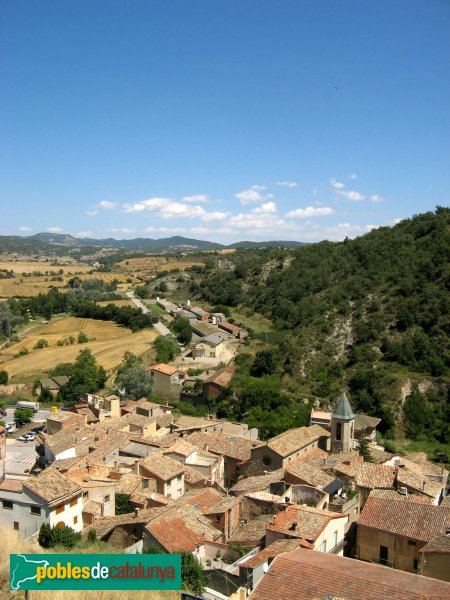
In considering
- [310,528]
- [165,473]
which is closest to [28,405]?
[165,473]

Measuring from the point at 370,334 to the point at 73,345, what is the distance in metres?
31.9

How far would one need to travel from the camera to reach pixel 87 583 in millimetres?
7520

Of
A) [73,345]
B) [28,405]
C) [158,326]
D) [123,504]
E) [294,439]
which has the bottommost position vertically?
[28,405]

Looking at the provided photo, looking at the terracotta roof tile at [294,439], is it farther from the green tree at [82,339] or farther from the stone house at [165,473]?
the green tree at [82,339]

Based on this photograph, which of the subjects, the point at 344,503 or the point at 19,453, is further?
the point at 19,453

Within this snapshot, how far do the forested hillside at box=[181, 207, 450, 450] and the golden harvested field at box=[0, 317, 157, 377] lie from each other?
40.6 ft

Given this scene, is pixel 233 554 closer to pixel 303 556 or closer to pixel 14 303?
pixel 303 556

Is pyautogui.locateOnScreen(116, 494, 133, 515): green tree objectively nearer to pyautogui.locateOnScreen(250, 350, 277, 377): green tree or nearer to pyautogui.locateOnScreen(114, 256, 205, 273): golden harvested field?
pyautogui.locateOnScreen(250, 350, 277, 377): green tree

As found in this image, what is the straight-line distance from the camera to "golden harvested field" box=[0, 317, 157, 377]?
1950 inches

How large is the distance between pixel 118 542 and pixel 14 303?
215ft

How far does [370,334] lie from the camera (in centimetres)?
4097

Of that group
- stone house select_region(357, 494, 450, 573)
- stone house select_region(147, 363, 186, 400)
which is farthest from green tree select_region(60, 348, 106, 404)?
stone house select_region(357, 494, 450, 573)

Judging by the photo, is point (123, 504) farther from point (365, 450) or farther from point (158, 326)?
point (158, 326)

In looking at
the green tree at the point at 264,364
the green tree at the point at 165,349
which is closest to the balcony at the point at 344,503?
the green tree at the point at 264,364
